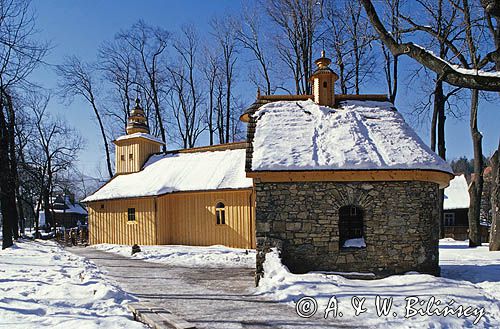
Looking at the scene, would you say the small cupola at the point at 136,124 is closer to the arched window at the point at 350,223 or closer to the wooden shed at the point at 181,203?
the wooden shed at the point at 181,203

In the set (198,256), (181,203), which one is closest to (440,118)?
(181,203)

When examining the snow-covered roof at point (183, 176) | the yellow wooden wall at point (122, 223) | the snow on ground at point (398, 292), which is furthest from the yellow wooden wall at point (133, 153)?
the snow on ground at point (398, 292)

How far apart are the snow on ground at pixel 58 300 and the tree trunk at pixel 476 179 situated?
14144 millimetres

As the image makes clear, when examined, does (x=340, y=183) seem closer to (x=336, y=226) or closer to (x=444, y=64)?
(x=336, y=226)

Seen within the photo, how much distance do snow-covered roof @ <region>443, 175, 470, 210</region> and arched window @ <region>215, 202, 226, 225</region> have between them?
17304 millimetres

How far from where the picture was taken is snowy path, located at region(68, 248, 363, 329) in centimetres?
A: 623

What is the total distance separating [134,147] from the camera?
22.7 metres

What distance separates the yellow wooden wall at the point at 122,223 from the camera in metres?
18.5

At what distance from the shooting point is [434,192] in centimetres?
966

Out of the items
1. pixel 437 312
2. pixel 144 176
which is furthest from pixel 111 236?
pixel 437 312

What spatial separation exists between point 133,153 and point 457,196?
21.8 m

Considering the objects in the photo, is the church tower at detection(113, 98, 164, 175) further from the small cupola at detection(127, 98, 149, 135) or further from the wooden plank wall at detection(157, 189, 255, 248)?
the wooden plank wall at detection(157, 189, 255, 248)

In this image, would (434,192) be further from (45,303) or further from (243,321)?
(45,303)

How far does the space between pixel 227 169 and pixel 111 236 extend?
7.07 metres
